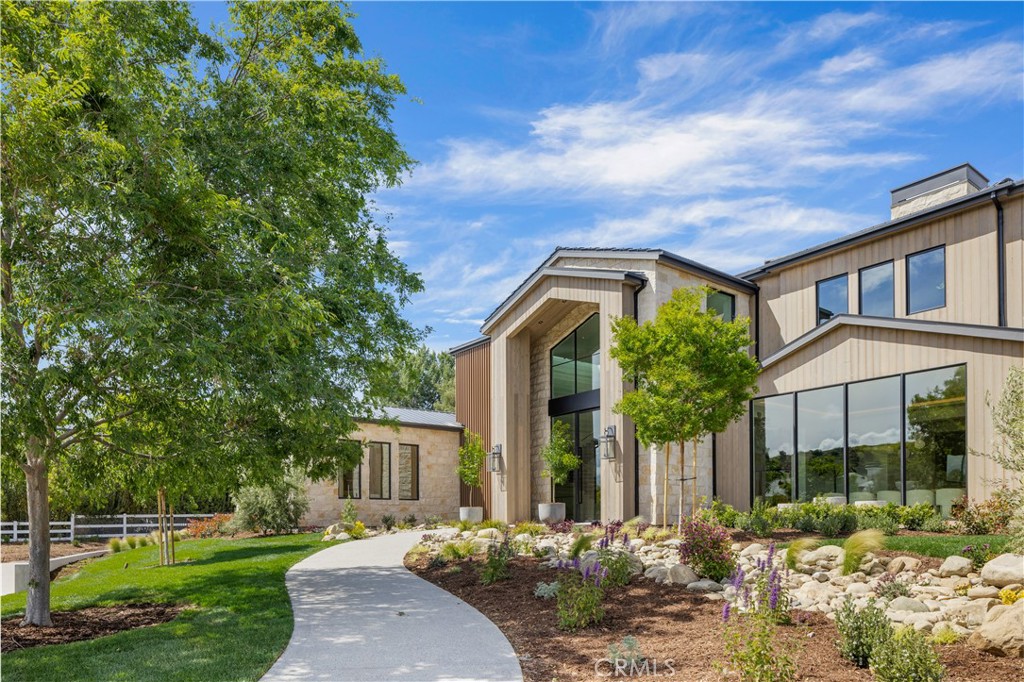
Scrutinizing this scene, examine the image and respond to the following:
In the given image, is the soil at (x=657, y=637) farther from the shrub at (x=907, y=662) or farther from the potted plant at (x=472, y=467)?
the potted plant at (x=472, y=467)

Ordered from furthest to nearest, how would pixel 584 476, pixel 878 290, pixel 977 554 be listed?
pixel 584 476, pixel 878 290, pixel 977 554

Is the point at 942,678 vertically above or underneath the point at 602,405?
underneath

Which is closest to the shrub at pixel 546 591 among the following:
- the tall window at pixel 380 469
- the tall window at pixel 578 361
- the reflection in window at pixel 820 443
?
the reflection in window at pixel 820 443

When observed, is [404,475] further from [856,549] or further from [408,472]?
[856,549]

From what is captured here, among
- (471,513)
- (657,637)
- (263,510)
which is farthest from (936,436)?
(263,510)

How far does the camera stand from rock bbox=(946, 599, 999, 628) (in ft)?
24.9

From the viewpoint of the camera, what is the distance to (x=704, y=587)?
995cm

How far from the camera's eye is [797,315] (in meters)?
19.8

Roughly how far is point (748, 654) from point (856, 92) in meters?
8.94

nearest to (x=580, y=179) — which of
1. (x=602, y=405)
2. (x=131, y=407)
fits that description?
(x=602, y=405)

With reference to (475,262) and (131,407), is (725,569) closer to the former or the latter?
(131,407)

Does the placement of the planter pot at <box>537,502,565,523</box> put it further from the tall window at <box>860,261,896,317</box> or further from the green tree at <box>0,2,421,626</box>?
the tall window at <box>860,261,896,317</box>

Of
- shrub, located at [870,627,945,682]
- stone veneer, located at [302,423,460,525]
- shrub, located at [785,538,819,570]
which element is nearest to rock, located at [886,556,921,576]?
shrub, located at [785,538,819,570]

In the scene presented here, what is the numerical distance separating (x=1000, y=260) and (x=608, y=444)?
9.05 metres
